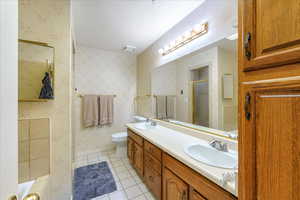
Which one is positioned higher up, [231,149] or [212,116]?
[212,116]

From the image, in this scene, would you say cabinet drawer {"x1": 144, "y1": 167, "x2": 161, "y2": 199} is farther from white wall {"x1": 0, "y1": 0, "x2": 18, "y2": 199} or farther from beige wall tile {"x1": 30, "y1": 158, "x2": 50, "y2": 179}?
white wall {"x1": 0, "y1": 0, "x2": 18, "y2": 199}

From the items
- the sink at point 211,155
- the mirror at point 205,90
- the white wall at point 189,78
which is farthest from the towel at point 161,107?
the sink at point 211,155

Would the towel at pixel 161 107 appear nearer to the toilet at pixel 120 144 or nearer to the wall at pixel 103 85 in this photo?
the toilet at pixel 120 144

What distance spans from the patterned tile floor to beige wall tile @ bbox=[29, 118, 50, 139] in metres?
1.05

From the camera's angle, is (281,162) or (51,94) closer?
(281,162)

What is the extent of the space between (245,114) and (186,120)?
136 centimetres

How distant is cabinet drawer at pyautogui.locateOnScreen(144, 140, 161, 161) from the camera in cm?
140

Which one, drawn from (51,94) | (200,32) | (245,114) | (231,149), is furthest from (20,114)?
(200,32)

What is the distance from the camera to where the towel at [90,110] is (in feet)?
9.41

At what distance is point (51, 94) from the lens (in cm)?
130

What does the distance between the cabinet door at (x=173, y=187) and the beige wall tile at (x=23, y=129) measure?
4.64 ft

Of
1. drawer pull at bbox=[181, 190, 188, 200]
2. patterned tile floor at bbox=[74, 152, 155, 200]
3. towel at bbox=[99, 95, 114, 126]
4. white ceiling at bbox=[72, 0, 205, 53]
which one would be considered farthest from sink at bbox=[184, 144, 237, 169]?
towel at bbox=[99, 95, 114, 126]

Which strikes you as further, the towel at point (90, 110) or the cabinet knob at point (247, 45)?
the towel at point (90, 110)

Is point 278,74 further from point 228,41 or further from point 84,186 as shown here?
point 84,186
